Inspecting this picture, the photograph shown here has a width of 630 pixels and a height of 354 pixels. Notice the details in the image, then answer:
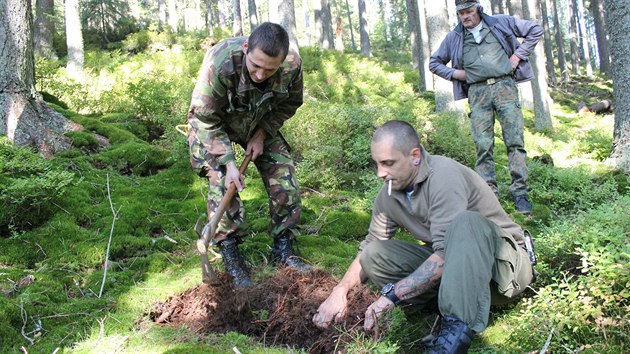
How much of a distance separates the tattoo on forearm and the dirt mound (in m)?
0.37

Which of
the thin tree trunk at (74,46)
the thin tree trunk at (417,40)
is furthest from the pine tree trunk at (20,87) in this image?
the thin tree trunk at (417,40)

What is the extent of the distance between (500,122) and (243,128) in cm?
319

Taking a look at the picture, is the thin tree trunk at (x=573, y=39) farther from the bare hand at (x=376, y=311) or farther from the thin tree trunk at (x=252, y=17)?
the bare hand at (x=376, y=311)

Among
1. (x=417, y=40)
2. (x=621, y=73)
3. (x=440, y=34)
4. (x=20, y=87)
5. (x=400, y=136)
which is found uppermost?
(x=417, y=40)

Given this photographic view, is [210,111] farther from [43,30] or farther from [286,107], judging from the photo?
[43,30]

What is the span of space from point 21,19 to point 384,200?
607 cm

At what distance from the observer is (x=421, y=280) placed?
10.2 ft

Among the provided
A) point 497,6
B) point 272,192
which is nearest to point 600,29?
point 497,6

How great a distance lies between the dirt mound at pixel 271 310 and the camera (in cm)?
338

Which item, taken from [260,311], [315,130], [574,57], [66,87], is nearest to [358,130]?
[315,130]

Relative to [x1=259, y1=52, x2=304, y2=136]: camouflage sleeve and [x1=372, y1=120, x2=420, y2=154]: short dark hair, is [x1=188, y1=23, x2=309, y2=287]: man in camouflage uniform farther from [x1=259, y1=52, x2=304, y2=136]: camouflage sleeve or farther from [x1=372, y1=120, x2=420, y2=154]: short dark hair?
[x1=372, y1=120, x2=420, y2=154]: short dark hair

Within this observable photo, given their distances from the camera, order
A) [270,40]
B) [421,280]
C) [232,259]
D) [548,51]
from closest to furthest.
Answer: [421,280]
[270,40]
[232,259]
[548,51]

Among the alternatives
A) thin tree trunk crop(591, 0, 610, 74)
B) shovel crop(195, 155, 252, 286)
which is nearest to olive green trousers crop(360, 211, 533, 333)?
shovel crop(195, 155, 252, 286)

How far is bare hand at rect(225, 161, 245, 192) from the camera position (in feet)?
12.5
